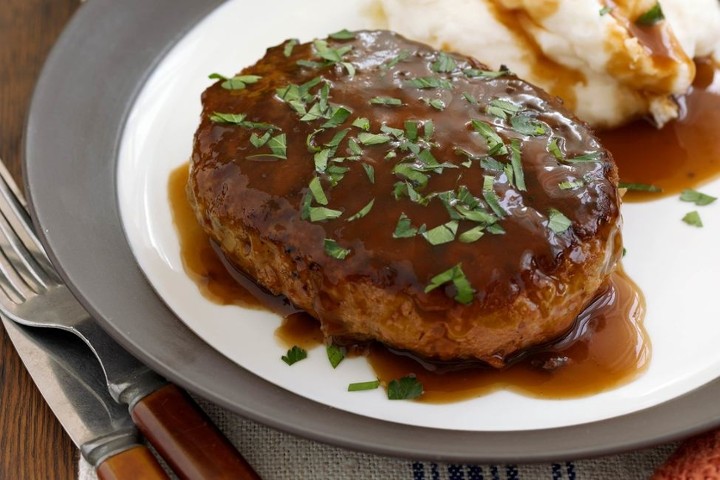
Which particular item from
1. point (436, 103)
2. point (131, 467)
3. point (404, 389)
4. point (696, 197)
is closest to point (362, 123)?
point (436, 103)

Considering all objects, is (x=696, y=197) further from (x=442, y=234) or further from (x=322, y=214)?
(x=322, y=214)

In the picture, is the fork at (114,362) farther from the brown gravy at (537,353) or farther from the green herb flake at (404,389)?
the green herb flake at (404,389)

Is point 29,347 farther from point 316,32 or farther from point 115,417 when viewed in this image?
point 316,32

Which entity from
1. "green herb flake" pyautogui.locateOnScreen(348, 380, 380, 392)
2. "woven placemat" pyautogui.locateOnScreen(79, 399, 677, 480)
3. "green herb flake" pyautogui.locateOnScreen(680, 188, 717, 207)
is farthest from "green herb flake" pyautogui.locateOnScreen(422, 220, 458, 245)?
"green herb flake" pyautogui.locateOnScreen(680, 188, 717, 207)

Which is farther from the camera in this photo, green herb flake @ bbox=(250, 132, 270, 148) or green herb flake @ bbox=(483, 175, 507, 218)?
green herb flake @ bbox=(250, 132, 270, 148)

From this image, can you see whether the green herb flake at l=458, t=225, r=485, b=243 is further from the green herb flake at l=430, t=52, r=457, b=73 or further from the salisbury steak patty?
the green herb flake at l=430, t=52, r=457, b=73

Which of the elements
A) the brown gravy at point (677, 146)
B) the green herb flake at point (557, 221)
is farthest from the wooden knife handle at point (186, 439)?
the brown gravy at point (677, 146)
